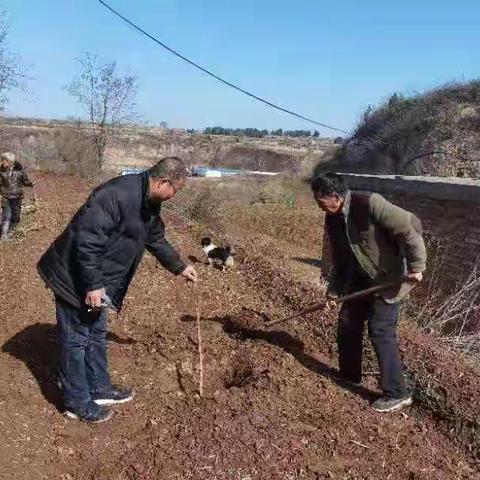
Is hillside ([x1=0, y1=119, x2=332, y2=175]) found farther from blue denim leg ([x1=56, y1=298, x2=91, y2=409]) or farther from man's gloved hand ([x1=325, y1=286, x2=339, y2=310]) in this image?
blue denim leg ([x1=56, y1=298, x2=91, y2=409])

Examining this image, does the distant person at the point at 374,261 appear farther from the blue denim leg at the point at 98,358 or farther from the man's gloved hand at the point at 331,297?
the blue denim leg at the point at 98,358

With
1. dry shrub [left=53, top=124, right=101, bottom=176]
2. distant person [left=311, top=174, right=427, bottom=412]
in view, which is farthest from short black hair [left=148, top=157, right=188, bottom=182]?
dry shrub [left=53, top=124, right=101, bottom=176]

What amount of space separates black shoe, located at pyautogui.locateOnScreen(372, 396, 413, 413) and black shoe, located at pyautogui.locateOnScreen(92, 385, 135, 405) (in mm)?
1857

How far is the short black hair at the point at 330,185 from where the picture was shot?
159 inches

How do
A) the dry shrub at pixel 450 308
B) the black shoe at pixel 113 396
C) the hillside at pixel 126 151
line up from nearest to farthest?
the black shoe at pixel 113 396 < the dry shrub at pixel 450 308 < the hillside at pixel 126 151

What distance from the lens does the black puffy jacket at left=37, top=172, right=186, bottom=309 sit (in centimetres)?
359

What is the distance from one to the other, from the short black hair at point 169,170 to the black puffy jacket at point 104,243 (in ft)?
0.31

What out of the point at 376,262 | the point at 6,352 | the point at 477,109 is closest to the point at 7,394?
the point at 6,352

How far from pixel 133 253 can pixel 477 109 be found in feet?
76.8

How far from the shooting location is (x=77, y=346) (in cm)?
393

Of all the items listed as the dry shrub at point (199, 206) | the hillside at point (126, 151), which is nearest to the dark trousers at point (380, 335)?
the dry shrub at point (199, 206)

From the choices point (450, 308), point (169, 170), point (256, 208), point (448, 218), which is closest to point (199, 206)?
point (448, 218)

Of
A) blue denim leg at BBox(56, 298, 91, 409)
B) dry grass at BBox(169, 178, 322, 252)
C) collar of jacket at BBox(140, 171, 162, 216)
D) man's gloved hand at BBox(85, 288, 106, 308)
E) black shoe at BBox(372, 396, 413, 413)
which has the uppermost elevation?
collar of jacket at BBox(140, 171, 162, 216)

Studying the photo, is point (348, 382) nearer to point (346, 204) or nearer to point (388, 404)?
point (388, 404)
